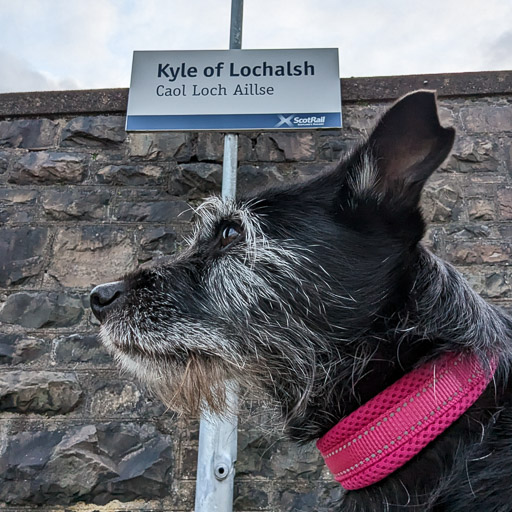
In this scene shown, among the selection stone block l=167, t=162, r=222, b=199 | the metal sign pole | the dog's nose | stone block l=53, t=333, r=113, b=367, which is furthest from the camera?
stone block l=167, t=162, r=222, b=199

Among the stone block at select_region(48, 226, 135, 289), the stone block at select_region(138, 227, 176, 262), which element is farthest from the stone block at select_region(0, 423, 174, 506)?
the stone block at select_region(138, 227, 176, 262)

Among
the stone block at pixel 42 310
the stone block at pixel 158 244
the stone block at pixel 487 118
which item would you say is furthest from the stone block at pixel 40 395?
the stone block at pixel 487 118

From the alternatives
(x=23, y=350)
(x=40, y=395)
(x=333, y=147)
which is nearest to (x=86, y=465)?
(x=40, y=395)

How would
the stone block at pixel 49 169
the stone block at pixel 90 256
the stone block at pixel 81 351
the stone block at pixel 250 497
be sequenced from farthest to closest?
the stone block at pixel 49 169 → the stone block at pixel 90 256 → the stone block at pixel 81 351 → the stone block at pixel 250 497

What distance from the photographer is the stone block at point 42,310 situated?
306 cm

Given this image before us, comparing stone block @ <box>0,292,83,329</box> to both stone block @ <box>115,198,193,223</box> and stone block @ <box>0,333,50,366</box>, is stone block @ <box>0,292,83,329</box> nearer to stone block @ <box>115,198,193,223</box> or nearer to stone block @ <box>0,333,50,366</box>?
stone block @ <box>0,333,50,366</box>

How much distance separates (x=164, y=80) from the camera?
2.83 m

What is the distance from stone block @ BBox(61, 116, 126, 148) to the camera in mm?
3432

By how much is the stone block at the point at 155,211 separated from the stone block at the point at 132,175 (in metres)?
0.16

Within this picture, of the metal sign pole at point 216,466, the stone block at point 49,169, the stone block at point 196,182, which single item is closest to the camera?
the metal sign pole at point 216,466

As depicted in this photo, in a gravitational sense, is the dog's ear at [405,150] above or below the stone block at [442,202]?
below

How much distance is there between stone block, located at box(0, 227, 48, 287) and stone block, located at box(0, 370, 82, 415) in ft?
2.25

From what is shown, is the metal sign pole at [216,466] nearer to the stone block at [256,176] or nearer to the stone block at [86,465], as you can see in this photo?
the stone block at [86,465]

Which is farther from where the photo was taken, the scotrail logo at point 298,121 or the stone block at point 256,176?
the stone block at point 256,176
